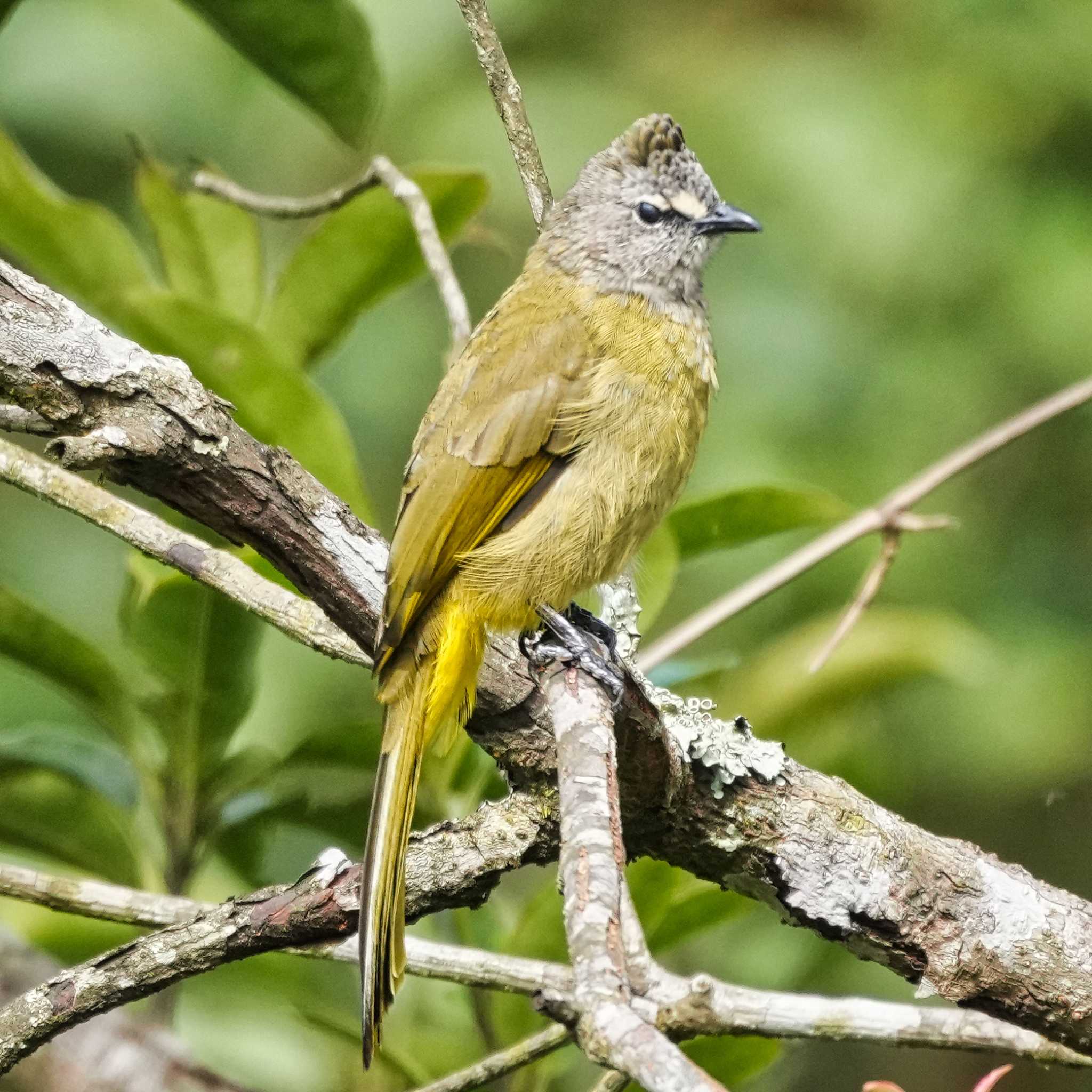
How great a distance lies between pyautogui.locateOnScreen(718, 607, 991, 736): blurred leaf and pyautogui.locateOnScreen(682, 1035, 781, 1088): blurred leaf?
61 centimetres

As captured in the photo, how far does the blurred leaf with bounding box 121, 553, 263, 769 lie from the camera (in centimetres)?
264

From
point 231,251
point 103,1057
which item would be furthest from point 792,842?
point 231,251

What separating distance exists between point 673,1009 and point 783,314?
3309 mm

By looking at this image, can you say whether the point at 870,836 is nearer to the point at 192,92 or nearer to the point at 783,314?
the point at 783,314

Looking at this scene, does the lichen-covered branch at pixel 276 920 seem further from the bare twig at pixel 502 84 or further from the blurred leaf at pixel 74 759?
the bare twig at pixel 502 84

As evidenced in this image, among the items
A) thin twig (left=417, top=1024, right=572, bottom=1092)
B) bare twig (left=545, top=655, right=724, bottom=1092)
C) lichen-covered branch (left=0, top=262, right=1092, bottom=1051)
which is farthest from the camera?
thin twig (left=417, top=1024, right=572, bottom=1092)

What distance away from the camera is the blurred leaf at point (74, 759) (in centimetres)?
268

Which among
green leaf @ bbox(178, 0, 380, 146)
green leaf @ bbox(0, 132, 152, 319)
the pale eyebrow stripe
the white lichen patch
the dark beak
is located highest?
green leaf @ bbox(178, 0, 380, 146)

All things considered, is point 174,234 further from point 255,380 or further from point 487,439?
point 487,439

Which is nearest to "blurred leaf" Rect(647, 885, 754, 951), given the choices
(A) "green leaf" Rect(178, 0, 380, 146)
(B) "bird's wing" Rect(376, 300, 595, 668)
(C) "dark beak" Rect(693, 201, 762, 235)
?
(B) "bird's wing" Rect(376, 300, 595, 668)

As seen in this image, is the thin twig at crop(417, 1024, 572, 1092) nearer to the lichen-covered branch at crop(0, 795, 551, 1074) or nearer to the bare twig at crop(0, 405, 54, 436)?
the lichen-covered branch at crop(0, 795, 551, 1074)

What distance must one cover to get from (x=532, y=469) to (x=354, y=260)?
0.72 meters

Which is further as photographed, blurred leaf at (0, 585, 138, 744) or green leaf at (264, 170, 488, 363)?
green leaf at (264, 170, 488, 363)

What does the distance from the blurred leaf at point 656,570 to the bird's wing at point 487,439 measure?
1.31ft
